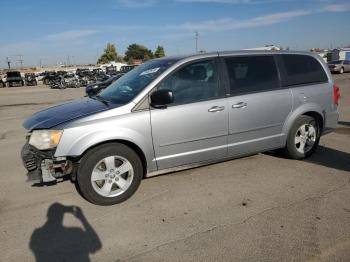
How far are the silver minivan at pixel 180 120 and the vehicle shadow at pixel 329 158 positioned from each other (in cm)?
20

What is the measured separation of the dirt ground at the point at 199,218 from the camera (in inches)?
129

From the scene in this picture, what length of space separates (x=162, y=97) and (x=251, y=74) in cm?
159

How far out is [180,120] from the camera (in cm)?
454

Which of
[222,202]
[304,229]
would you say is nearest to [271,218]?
[304,229]

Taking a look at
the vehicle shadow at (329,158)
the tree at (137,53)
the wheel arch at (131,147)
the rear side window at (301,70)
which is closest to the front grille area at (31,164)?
the wheel arch at (131,147)

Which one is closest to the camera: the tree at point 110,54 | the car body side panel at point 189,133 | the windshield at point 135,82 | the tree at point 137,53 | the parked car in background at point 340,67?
the car body side panel at point 189,133

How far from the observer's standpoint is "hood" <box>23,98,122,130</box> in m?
4.25

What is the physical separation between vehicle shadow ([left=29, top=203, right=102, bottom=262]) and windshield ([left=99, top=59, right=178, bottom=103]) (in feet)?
5.18

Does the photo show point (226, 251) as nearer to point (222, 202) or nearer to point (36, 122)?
point (222, 202)

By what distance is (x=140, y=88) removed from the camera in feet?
15.0

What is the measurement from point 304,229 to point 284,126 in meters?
2.16

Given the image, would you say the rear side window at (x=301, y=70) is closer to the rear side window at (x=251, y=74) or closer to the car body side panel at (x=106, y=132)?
the rear side window at (x=251, y=74)

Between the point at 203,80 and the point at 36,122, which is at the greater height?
the point at 203,80

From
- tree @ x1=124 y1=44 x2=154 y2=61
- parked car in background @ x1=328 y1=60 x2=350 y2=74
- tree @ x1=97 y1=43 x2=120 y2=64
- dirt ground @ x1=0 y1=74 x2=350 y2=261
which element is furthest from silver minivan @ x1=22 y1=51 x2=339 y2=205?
tree @ x1=124 y1=44 x2=154 y2=61
